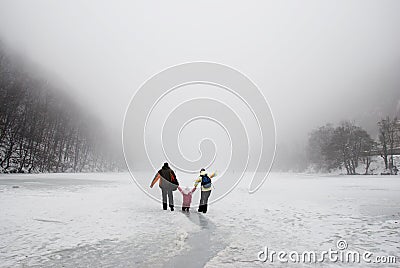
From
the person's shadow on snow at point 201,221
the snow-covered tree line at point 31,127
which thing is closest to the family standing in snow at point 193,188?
the person's shadow on snow at point 201,221

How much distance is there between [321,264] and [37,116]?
62.4 metres

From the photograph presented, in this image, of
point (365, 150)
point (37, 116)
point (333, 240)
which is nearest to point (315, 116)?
point (365, 150)

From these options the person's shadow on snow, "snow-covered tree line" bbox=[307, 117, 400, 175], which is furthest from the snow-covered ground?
"snow-covered tree line" bbox=[307, 117, 400, 175]

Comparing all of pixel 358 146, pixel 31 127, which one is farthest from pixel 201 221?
pixel 358 146

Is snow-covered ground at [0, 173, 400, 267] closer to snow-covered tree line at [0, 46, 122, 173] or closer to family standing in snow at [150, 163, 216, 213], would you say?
family standing in snow at [150, 163, 216, 213]

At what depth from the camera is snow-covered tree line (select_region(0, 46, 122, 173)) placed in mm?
45094

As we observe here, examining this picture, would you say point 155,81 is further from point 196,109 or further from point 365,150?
point 365,150

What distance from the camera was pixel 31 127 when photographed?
50.0m

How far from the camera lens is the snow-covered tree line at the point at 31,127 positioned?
45094mm

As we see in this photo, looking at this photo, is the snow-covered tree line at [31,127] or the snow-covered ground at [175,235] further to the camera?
the snow-covered tree line at [31,127]

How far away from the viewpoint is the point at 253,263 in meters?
4.78

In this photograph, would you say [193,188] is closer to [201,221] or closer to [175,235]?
[201,221]

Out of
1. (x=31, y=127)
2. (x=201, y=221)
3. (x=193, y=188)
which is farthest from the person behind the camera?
(x=31, y=127)

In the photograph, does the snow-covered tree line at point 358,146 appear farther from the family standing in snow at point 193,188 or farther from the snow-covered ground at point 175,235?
the family standing in snow at point 193,188
